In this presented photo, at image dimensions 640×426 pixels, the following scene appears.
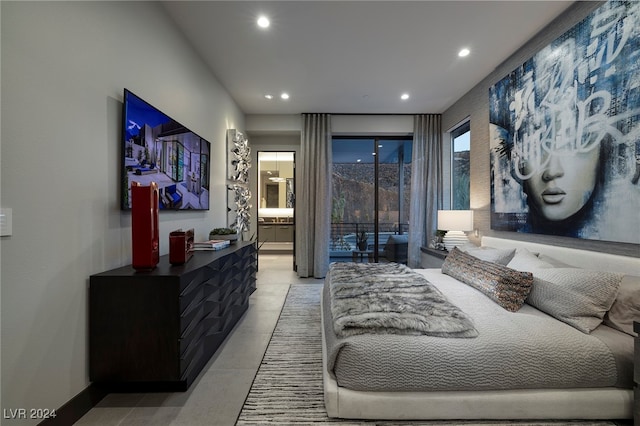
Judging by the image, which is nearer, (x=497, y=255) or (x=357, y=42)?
(x=497, y=255)

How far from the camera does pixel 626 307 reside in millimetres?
1571

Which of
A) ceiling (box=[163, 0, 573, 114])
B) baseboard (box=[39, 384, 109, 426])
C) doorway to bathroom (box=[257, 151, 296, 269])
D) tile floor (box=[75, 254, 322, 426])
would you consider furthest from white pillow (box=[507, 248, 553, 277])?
doorway to bathroom (box=[257, 151, 296, 269])

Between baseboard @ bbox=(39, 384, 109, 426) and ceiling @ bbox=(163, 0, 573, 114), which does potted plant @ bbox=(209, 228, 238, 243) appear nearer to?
baseboard @ bbox=(39, 384, 109, 426)

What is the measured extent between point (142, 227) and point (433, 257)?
369 centimetres

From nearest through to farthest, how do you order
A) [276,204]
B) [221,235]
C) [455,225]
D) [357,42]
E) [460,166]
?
[357,42]
[221,235]
[455,225]
[460,166]
[276,204]

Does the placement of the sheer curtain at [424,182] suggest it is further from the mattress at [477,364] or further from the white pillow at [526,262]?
the mattress at [477,364]

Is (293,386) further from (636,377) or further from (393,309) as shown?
(636,377)

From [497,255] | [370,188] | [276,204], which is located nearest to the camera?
[497,255]

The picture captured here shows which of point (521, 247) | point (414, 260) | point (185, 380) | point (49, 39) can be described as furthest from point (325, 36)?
point (414, 260)

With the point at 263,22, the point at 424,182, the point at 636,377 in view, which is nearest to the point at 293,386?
the point at 636,377

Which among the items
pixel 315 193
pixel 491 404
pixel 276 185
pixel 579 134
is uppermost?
pixel 276 185

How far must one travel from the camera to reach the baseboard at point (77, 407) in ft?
4.41

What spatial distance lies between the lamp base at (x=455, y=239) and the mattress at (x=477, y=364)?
217cm

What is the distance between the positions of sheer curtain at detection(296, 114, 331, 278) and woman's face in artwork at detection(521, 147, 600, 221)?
2.94 m
